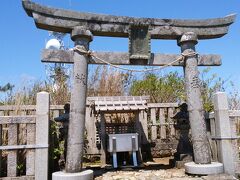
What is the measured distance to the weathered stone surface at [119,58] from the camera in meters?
5.17

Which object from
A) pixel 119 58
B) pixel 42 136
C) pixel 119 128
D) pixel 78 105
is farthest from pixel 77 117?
pixel 119 128

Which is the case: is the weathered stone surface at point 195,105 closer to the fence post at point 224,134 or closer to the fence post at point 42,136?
the fence post at point 224,134

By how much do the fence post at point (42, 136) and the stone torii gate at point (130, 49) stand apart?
42 centimetres

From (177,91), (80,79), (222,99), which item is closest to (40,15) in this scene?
(80,79)

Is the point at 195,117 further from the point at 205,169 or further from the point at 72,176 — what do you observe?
the point at 72,176

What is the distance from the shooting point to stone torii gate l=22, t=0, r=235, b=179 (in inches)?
197

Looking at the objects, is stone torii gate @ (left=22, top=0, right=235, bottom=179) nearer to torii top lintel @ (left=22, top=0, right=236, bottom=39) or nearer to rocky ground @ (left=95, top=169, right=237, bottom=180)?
torii top lintel @ (left=22, top=0, right=236, bottom=39)

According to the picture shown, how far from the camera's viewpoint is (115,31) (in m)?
5.64

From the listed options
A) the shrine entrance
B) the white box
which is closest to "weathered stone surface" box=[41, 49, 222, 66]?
the shrine entrance

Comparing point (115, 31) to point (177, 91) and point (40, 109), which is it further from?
point (177, 91)

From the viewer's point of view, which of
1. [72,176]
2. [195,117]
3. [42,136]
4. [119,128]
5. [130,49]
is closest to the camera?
[72,176]

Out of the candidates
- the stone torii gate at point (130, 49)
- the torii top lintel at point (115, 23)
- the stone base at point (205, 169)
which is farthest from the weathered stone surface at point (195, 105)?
the torii top lintel at point (115, 23)

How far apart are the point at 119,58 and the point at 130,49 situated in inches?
12.8

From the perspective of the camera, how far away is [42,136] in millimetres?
4824
